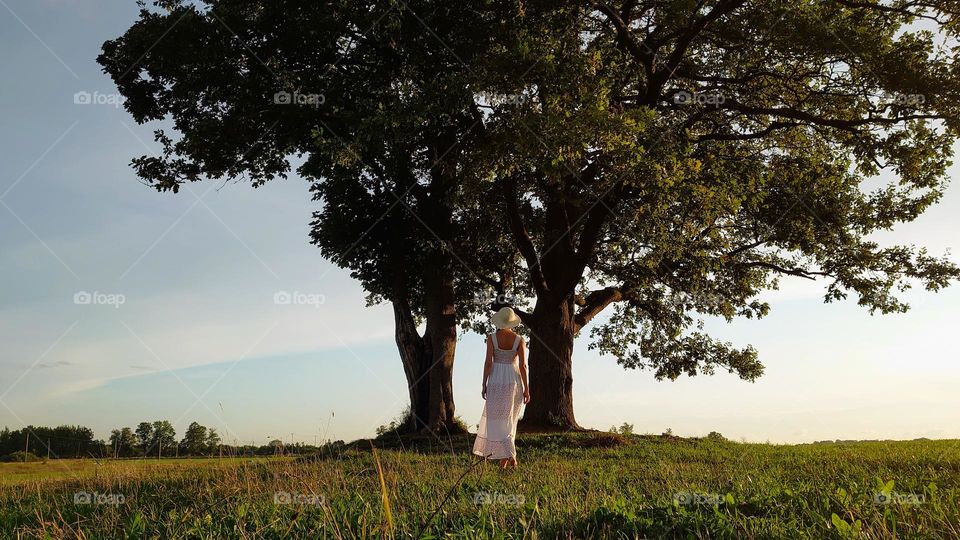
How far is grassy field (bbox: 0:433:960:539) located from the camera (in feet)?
19.1

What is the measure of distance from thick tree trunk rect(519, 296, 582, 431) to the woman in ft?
27.1

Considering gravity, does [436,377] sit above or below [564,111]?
below

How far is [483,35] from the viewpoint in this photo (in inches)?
723

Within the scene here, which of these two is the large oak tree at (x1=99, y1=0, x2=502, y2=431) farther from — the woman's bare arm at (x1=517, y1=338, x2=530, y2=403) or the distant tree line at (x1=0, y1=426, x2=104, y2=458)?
the distant tree line at (x1=0, y1=426, x2=104, y2=458)

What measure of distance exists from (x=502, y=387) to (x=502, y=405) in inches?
13.5

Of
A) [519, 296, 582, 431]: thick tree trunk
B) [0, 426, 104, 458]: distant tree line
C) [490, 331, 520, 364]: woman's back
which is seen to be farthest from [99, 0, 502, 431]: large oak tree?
[0, 426, 104, 458]: distant tree line

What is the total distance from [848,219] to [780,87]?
16.8 ft

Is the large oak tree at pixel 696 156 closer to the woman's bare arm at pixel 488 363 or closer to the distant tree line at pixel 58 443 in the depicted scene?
the woman's bare arm at pixel 488 363

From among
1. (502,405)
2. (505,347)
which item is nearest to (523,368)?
(505,347)

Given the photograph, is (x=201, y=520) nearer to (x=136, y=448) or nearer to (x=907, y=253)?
(x=136, y=448)

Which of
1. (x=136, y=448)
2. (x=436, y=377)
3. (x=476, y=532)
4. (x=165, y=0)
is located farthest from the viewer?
(x=436, y=377)

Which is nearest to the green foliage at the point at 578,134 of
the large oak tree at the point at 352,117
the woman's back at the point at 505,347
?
the large oak tree at the point at 352,117

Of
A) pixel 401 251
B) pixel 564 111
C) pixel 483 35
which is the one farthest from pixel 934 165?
pixel 401 251

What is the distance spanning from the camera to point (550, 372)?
22.8 m
